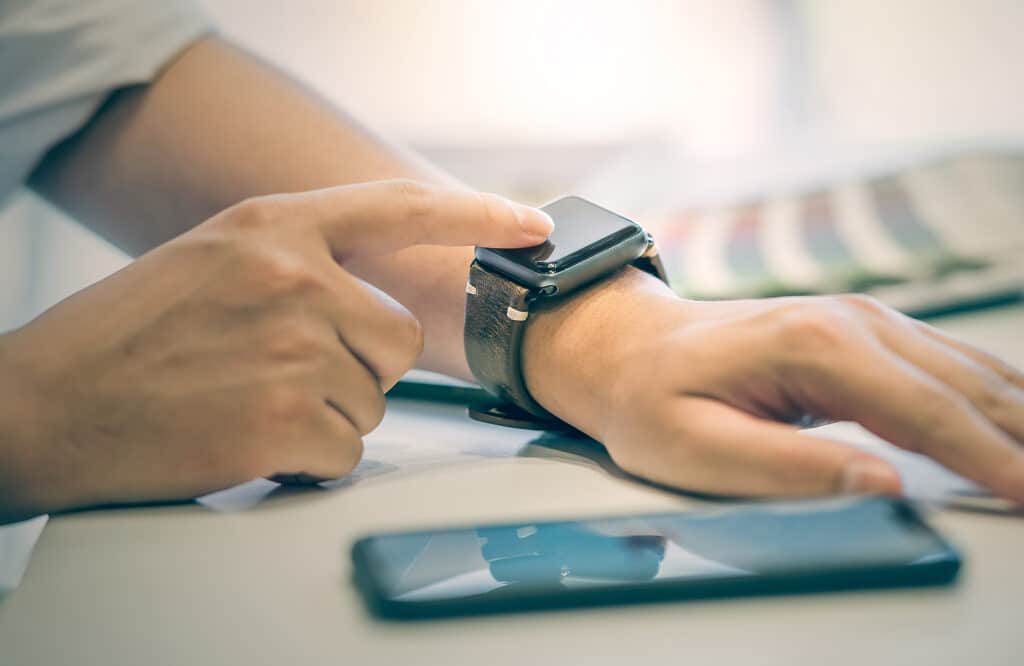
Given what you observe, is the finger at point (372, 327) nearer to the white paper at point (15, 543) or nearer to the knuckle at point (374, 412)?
the knuckle at point (374, 412)

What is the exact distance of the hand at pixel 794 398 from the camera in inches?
16.5

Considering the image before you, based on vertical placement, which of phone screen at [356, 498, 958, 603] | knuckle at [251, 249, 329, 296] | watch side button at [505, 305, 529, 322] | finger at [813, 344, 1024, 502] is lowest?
phone screen at [356, 498, 958, 603]

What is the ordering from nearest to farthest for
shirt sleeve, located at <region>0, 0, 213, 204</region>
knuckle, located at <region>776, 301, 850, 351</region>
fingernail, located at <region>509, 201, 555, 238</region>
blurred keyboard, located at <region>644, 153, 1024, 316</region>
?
knuckle, located at <region>776, 301, 850, 351</region> → fingernail, located at <region>509, 201, 555, 238</region> → shirt sleeve, located at <region>0, 0, 213, 204</region> → blurred keyboard, located at <region>644, 153, 1024, 316</region>

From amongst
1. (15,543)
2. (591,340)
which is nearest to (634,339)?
(591,340)

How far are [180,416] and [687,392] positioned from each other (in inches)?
9.8

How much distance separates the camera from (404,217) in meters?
0.52

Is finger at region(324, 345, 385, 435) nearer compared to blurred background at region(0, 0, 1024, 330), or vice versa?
finger at region(324, 345, 385, 435)

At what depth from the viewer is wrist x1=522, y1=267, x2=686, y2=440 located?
1.74 ft

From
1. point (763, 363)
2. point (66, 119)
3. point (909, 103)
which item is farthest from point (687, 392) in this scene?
point (909, 103)

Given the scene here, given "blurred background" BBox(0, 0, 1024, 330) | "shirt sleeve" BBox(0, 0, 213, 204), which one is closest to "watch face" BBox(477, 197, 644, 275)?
"shirt sleeve" BBox(0, 0, 213, 204)

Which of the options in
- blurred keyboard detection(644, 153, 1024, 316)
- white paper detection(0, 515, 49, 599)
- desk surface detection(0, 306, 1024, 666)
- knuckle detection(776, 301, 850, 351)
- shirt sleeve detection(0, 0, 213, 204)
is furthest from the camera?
white paper detection(0, 515, 49, 599)

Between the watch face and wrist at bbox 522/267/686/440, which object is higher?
the watch face

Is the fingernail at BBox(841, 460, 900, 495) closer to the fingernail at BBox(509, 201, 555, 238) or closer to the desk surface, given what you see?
the desk surface

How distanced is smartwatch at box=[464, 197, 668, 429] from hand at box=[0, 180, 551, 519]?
39 mm
